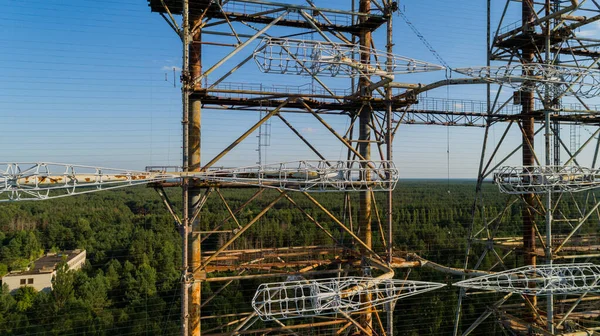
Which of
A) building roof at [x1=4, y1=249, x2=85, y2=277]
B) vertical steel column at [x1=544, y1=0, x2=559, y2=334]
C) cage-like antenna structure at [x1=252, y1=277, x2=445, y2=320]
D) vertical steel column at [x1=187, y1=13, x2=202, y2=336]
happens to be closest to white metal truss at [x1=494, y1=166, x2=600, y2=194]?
vertical steel column at [x1=544, y1=0, x2=559, y2=334]

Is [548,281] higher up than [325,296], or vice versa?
[325,296]

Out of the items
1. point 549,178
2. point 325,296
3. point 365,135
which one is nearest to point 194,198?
point 325,296

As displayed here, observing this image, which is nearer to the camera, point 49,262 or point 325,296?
point 325,296

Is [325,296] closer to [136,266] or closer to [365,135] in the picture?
[365,135]

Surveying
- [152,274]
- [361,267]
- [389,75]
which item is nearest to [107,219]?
[152,274]

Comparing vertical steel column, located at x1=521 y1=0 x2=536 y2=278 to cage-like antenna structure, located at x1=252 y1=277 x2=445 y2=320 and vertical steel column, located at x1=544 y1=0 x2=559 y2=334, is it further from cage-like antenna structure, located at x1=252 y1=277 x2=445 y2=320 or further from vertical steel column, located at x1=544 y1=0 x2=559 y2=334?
cage-like antenna structure, located at x1=252 y1=277 x2=445 y2=320

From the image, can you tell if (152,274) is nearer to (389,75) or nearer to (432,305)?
(432,305)
